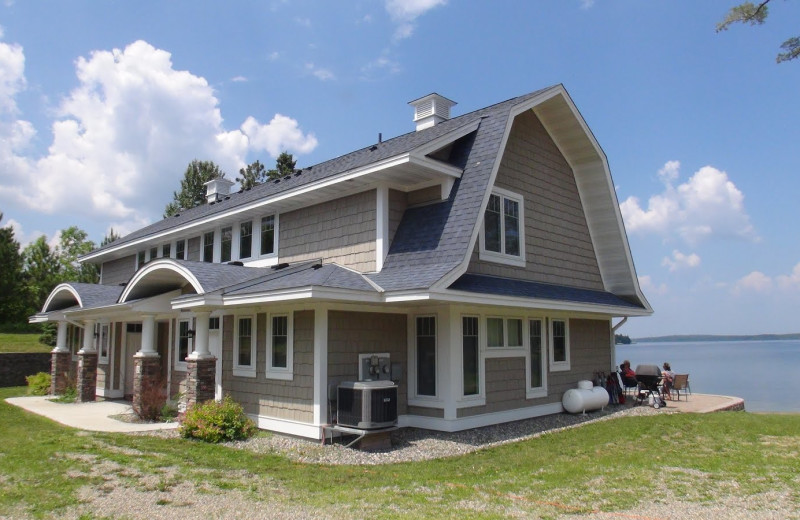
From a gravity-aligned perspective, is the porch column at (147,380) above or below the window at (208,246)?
below

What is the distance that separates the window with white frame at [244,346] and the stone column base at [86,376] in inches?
246

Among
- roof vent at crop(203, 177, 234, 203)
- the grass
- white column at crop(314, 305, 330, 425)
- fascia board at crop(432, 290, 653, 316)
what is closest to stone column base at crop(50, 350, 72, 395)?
the grass

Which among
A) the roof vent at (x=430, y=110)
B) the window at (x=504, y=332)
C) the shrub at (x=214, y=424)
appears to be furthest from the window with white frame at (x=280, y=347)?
the roof vent at (x=430, y=110)

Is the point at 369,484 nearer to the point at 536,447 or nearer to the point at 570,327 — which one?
the point at 536,447

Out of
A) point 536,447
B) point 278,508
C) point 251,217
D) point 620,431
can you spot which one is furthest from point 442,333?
point 251,217

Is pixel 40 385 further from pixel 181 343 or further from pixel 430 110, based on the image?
pixel 430 110

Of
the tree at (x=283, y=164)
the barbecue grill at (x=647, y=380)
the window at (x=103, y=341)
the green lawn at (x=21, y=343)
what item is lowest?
the barbecue grill at (x=647, y=380)

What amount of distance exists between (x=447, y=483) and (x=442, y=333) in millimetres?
3805

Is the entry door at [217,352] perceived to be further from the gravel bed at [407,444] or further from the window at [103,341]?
the window at [103,341]

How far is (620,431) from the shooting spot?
434 inches

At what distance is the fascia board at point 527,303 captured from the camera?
31.7 ft

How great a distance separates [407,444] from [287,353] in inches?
105

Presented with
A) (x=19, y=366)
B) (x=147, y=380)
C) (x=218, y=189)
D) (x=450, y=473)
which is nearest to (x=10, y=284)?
(x=19, y=366)

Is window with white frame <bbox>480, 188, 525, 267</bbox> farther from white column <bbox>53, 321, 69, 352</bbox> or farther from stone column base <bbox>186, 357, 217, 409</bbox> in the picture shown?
white column <bbox>53, 321, 69, 352</bbox>
